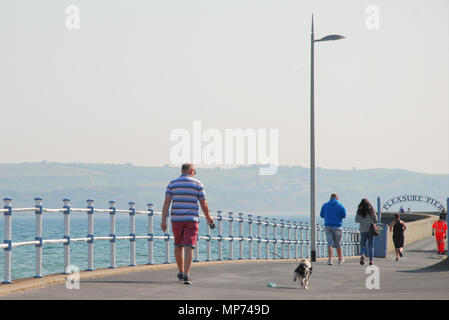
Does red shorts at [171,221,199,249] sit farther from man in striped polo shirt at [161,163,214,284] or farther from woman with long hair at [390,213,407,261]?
woman with long hair at [390,213,407,261]

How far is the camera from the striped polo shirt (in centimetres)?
1451

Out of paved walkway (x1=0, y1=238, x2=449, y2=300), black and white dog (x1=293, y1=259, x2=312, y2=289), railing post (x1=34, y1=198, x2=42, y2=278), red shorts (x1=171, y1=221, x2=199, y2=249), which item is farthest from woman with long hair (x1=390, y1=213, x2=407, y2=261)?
red shorts (x1=171, y1=221, x2=199, y2=249)

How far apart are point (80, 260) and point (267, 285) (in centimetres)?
6476

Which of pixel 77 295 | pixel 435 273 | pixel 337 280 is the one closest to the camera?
pixel 77 295

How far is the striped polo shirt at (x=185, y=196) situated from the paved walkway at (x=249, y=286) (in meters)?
1.07

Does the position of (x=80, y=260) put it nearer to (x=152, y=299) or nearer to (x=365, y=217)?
(x=365, y=217)

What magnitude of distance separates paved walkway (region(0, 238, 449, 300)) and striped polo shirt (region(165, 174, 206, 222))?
1.07m

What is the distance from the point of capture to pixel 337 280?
57.3ft

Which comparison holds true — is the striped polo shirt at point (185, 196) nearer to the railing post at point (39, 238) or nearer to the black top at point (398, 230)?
the railing post at point (39, 238)

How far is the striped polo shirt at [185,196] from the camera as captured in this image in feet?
47.6
